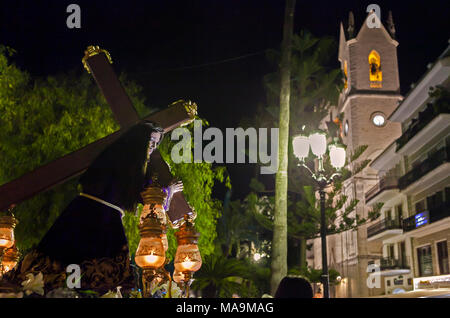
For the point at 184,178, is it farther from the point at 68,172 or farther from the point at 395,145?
the point at 395,145

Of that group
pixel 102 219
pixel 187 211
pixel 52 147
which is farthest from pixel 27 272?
pixel 52 147

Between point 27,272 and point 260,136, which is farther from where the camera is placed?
point 260,136

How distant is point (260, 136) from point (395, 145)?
43.6ft

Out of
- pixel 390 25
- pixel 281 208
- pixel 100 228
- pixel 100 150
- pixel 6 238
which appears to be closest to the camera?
pixel 100 228

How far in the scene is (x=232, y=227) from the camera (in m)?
42.5

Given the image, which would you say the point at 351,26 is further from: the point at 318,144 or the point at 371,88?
the point at 318,144

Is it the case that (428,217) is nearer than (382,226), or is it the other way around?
(428,217)

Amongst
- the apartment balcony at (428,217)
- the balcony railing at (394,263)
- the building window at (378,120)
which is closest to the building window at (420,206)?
the apartment balcony at (428,217)

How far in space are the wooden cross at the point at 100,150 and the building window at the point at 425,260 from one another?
27047mm

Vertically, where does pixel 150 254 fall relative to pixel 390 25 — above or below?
below

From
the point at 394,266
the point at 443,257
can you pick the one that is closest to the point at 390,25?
the point at 394,266

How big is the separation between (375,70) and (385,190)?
15377mm

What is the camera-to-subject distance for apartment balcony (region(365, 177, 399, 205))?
3419 cm

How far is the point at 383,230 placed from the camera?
35.1 m
